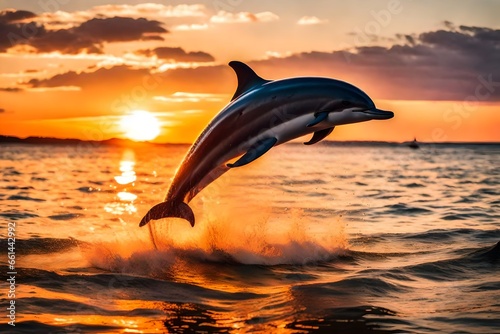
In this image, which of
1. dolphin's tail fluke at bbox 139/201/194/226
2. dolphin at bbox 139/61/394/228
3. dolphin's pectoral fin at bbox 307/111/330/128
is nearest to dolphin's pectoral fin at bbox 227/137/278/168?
dolphin at bbox 139/61/394/228

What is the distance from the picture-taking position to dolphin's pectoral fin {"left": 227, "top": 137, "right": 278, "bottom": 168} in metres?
8.12

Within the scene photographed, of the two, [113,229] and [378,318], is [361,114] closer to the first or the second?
[378,318]

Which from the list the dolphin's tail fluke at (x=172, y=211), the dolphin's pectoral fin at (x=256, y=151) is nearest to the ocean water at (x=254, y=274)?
the dolphin's tail fluke at (x=172, y=211)

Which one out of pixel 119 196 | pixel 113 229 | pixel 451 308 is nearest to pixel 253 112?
pixel 451 308

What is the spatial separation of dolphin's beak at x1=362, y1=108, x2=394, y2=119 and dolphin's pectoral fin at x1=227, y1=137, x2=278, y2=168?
1279 mm

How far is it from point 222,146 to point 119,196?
1875cm

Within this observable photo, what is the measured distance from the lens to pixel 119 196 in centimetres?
2692

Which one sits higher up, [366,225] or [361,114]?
[361,114]

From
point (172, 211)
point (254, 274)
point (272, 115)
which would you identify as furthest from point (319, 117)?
point (254, 274)

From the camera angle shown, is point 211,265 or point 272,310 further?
point 211,265

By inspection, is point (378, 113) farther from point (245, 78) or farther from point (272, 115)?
point (245, 78)

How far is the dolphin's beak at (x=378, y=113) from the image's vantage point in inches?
315

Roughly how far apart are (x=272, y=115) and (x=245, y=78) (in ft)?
2.77

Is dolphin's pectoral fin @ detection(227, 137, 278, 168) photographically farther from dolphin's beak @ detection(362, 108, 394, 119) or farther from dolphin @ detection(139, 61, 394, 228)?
dolphin's beak @ detection(362, 108, 394, 119)
